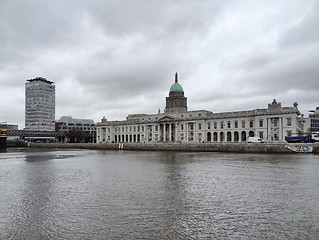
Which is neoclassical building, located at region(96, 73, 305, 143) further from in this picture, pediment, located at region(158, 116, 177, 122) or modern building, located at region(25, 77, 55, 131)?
modern building, located at region(25, 77, 55, 131)

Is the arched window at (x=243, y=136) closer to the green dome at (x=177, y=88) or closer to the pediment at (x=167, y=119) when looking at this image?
the pediment at (x=167, y=119)

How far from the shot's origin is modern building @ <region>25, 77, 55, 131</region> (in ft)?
578

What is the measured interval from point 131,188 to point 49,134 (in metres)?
128

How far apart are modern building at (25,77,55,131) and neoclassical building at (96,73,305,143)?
204 feet

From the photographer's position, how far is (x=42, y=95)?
179 m

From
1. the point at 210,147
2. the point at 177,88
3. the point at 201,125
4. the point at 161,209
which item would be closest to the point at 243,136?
the point at 201,125

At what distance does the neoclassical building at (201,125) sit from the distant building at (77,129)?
15.7 meters

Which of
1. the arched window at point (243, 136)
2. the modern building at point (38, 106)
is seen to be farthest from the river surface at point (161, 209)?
the modern building at point (38, 106)

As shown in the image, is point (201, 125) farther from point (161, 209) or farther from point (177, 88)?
point (161, 209)

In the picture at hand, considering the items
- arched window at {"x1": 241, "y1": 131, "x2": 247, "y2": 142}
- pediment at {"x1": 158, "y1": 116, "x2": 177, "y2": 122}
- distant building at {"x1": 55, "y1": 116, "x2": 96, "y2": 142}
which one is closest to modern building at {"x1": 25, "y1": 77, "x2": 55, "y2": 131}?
distant building at {"x1": 55, "y1": 116, "x2": 96, "y2": 142}

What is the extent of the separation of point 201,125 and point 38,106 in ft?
385

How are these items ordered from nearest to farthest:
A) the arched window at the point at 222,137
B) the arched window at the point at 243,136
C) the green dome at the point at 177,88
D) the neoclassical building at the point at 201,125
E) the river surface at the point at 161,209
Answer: the river surface at the point at 161,209
the neoclassical building at the point at 201,125
the arched window at the point at 243,136
the arched window at the point at 222,137
the green dome at the point at 177,88

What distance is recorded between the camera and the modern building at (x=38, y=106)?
578ft

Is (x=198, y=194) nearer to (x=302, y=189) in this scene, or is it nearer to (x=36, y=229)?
(x=302, y=189)
